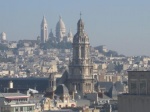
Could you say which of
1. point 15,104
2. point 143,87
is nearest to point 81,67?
point 15,104

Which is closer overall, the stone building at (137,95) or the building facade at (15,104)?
the stone building at (137,95)

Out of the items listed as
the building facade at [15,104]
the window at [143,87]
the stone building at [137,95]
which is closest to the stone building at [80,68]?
the building facade at [15,104]

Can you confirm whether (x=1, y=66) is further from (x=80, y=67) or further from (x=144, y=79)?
(x=144, y=79)

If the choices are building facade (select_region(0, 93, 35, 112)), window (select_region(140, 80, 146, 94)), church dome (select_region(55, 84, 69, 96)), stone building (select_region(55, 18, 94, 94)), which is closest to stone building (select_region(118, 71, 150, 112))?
window (select_region(140, 80, 146, 94))

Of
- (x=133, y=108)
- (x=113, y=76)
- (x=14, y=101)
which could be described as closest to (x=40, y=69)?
(x=113, y=76)

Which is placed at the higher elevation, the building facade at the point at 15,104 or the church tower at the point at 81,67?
the church tower at the point at 81,67

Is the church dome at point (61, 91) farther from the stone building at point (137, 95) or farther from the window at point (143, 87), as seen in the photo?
the window at point (143, 87)

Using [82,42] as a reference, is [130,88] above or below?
below
